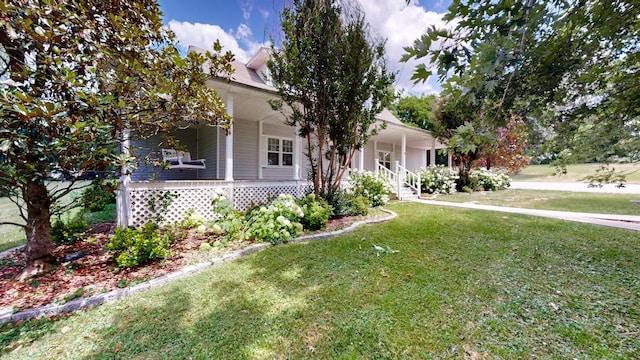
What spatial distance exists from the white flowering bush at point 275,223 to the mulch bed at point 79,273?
0.33 m

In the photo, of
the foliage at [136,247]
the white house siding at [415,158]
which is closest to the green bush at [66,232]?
the foliage at [136,247]

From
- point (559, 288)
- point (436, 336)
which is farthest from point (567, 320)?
point (436, 336)

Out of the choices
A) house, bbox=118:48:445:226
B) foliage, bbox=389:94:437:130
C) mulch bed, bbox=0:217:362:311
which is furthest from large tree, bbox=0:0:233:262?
foliage, bbox=389:94:437:130

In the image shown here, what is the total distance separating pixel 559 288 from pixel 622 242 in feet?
9.50

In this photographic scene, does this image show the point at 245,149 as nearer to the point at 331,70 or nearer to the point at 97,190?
the point at 331,70

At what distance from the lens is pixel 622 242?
166 inches

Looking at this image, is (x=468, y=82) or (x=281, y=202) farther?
(x=281, y=202)

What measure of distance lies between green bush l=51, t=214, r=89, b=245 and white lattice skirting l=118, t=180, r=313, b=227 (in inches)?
27.4

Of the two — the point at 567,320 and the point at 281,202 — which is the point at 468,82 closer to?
the point at 567,320

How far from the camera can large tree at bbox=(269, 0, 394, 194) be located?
551 cm

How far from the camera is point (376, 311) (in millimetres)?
2377

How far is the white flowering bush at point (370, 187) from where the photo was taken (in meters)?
8.42

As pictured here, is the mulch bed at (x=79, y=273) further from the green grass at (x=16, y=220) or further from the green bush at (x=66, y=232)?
the green grass at (x=16, y=220)

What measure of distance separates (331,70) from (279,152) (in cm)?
526
